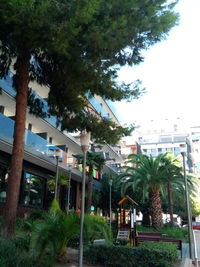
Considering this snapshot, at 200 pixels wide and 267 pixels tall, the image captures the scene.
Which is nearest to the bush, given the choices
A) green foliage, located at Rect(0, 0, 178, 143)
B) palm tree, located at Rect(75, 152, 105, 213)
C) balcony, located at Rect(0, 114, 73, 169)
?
green foliage, located at Rect(0, 0, 178, 143)

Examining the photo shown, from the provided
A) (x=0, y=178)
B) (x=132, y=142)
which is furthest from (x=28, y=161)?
(x=132, y=142)

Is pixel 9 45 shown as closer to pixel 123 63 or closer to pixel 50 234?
pixel 123 63

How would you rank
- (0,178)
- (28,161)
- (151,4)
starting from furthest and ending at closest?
(28,161) < (0,178) < (151,4)

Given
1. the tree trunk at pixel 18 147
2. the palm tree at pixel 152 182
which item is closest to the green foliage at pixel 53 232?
the tree trunk at pixel 18 147

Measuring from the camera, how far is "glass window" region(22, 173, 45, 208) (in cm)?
2319

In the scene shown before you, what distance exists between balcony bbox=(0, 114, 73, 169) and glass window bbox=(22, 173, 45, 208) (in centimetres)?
234

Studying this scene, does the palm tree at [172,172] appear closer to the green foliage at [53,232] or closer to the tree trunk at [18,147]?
the tree trunk at [18,147]

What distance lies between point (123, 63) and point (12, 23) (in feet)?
16.4

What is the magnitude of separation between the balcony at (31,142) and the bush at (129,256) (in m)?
7.74

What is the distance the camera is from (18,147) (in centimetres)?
1141

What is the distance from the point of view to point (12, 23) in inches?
395

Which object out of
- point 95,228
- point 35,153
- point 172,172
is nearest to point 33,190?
Answer: point 35,153

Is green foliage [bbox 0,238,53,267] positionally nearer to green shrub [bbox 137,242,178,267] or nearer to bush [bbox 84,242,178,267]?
bush [bbox 84,242,178,267]

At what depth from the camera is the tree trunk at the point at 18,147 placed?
34.6 feet
